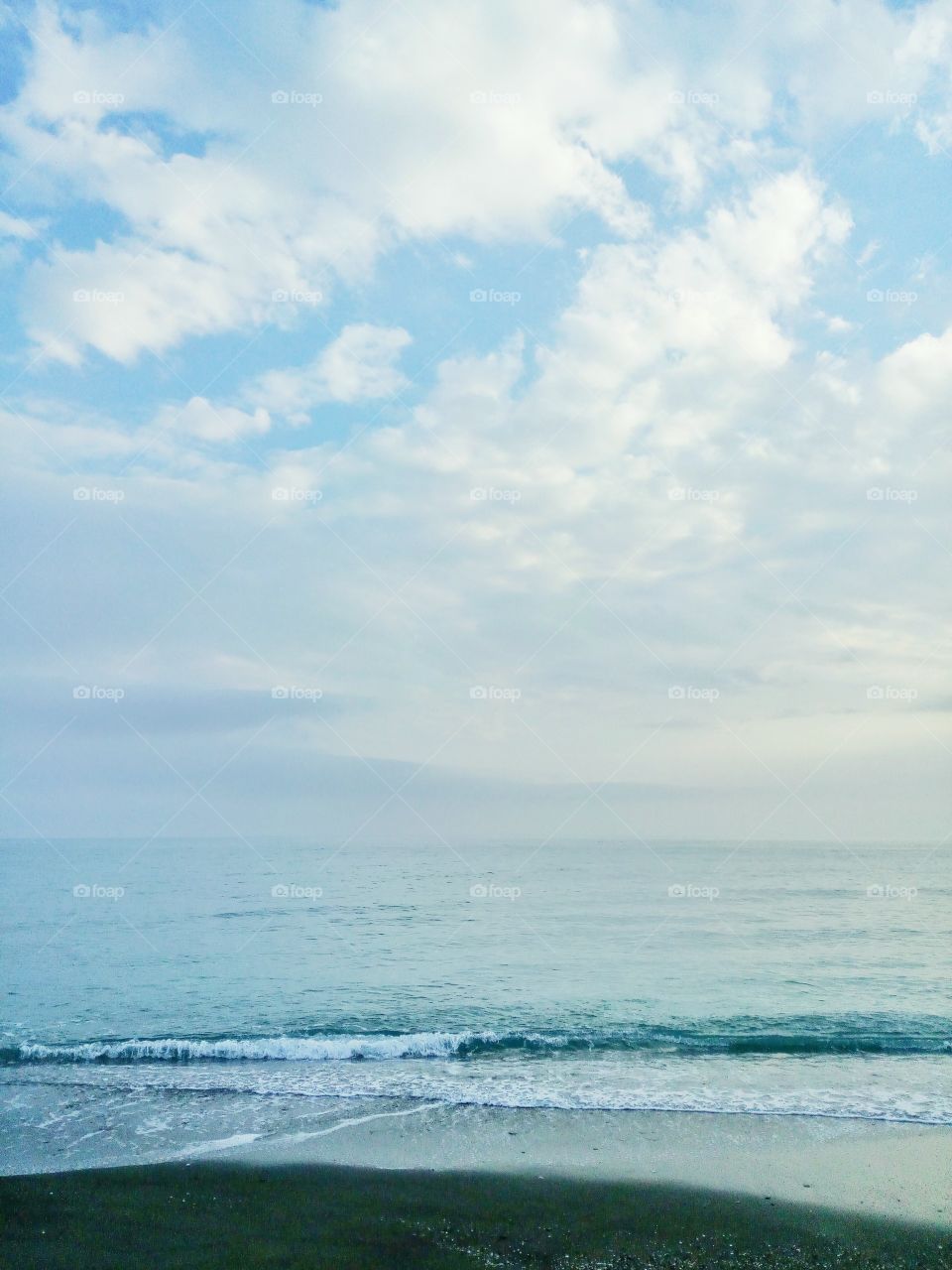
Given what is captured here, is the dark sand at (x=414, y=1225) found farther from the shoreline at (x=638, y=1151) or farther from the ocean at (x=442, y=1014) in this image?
the ocean at (x=442, y=1014)

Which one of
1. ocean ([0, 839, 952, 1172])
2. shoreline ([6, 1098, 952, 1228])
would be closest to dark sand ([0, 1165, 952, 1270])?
shoreline ([6, 1098, 952, 1228])

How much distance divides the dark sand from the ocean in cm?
171

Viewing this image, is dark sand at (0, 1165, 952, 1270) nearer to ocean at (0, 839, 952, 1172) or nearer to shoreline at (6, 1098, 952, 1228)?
shoreline at (6, 1098, 952, 1228)

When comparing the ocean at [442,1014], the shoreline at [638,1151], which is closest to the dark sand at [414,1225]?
the shoreline at [638,1151]

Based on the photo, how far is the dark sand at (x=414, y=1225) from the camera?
7637 millimetres

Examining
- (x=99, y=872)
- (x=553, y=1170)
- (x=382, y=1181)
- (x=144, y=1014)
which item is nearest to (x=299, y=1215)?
(x=382, y=1181)

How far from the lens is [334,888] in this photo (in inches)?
2084

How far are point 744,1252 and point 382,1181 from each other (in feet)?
14.8

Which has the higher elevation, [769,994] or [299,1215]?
[299,1215]

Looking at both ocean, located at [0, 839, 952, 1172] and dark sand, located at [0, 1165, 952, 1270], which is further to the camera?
ocean, located at [0, 839, 952, 1172]

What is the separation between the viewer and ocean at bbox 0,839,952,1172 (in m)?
12.6

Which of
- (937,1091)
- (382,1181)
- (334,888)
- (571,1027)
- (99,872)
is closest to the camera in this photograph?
(382,1181)

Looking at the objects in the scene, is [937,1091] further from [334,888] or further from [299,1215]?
[334,888]

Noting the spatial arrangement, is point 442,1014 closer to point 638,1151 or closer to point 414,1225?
point 638,1151
